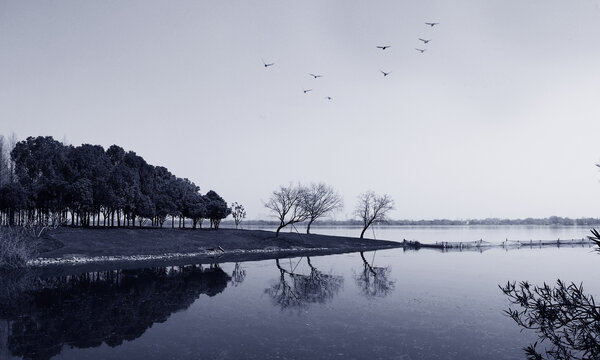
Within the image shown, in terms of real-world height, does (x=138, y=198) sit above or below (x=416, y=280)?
above

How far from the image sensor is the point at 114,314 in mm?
26922

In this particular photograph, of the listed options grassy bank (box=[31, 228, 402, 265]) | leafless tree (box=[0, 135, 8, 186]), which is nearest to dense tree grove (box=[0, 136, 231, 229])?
leafless tree (box=[0, 135, 8, 186])

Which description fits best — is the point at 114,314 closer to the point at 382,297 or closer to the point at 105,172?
the point at 382,297

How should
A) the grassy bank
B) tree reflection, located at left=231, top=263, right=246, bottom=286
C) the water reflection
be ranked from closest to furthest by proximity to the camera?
the water reflection → tree reflection, located at left=231, top=263, right=246, bottom=286 → the grassy bank

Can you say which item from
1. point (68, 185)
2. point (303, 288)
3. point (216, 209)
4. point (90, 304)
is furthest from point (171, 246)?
point (90, 304)

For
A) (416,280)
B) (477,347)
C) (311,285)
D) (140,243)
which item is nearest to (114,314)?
(311,285)

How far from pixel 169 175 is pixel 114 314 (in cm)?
8272

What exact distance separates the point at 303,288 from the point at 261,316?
1143cm

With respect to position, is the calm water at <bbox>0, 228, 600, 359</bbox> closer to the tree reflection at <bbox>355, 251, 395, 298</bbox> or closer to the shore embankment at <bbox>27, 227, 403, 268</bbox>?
the tree reflection at <bbox>355, 251, 395, 298</bbox>

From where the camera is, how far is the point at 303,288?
37656 mm

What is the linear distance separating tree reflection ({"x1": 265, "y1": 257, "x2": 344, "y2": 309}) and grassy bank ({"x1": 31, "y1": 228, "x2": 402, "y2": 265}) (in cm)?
1991

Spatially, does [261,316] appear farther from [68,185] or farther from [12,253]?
[68,185]

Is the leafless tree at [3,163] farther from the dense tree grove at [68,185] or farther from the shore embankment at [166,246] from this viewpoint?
the shore embankment at [166,246]

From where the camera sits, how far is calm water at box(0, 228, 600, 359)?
1958 centimetres
